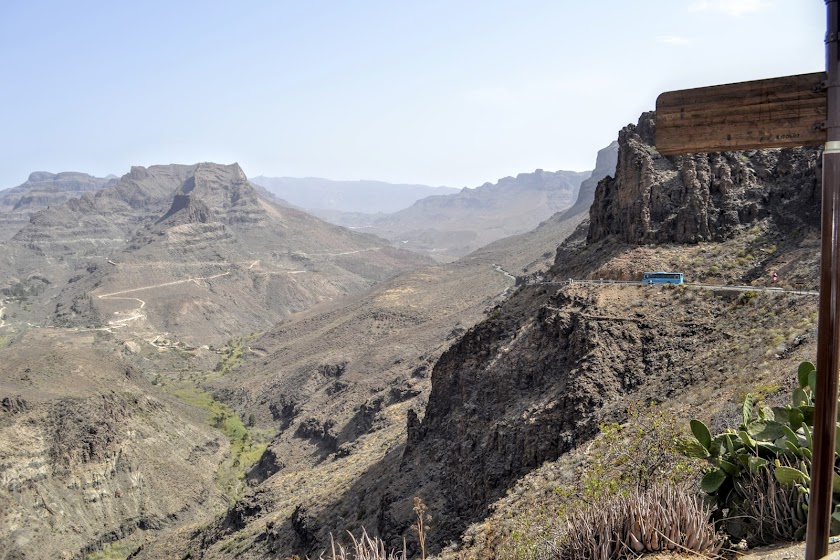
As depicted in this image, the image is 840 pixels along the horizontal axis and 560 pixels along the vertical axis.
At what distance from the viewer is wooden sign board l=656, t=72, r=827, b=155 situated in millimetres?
3986

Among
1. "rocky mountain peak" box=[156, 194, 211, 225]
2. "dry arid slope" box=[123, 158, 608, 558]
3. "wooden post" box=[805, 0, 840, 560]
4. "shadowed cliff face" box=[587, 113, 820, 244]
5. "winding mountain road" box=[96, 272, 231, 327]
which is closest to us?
"wooden post" box=[805, 0, 840, 560]

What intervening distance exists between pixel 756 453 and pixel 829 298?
10.7ft

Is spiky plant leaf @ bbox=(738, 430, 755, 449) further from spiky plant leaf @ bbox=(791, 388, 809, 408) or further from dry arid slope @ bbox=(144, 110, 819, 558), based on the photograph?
dry arid slope @ bbox=(144, 110, 819, 558)

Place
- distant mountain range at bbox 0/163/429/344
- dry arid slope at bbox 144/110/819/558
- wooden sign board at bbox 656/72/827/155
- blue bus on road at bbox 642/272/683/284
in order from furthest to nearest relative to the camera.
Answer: distant mountain range at bbox 0/163/429/344
blue bus on road at bbox 642/272/683/284
dry arid slope at bbox 144/110/819/558
wooden sign board at bbox 656/72/827/155

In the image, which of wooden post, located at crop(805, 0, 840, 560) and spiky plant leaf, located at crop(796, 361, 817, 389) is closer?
wooden post, located at crop(805, 0, 840, 560)

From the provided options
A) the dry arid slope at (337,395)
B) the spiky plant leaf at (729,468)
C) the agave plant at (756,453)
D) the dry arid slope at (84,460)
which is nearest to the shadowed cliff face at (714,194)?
the dry arid slope at (337,395)

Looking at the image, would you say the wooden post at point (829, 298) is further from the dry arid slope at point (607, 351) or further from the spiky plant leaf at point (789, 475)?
the dry arid slope at point (607, 351)

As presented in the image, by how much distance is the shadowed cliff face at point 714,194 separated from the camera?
25.3 meters

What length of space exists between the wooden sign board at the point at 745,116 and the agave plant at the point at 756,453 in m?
3.37

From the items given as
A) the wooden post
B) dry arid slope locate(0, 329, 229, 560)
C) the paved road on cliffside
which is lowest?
dry arid slope locate(0, 329, 229, 560)

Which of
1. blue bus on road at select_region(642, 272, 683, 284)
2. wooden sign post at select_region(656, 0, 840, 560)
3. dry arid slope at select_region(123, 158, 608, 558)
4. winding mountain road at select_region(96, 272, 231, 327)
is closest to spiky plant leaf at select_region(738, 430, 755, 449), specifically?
wooden sign post at select_region(656, 0, 840, 560)

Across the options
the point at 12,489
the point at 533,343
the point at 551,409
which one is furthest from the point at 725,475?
the point at 12,489

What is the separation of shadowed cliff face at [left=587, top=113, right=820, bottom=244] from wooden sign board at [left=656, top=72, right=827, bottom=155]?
75.8ft

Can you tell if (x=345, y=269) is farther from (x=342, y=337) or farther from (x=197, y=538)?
(x=197, y=538)
